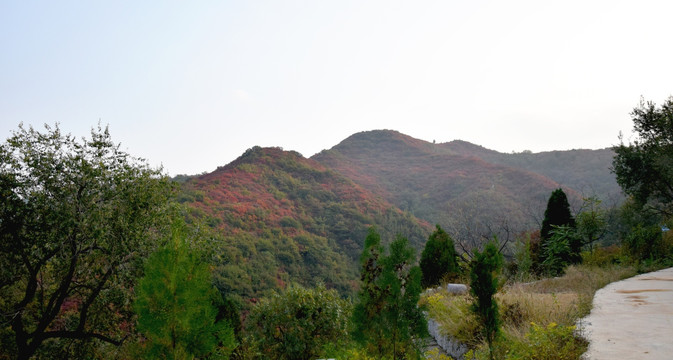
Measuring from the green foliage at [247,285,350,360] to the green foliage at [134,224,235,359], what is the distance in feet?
23.2

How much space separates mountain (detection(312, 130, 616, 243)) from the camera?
133ft

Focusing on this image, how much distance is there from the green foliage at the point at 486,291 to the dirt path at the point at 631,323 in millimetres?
827

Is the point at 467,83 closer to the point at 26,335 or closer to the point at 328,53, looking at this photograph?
the point at 328,53

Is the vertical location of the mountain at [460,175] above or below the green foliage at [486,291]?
above

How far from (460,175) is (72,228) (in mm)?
49086

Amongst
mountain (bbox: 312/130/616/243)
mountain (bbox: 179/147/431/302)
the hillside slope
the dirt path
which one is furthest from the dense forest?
mountain (bbox: 312/130/616/243)

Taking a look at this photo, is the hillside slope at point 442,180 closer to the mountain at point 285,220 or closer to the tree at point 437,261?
the mountain at point 285,220

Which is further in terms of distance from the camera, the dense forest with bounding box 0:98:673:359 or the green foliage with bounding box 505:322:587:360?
the dense forest with bounding box 0:98:673:359

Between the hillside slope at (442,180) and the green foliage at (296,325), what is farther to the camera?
the hillside slope at (442,180)

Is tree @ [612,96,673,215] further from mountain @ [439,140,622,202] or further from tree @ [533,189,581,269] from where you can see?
mountain @ [439,140,622,202]

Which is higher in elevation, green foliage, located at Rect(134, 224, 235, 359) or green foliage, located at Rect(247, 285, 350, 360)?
green foliage, located at Rect(134, 224, 235, 359)

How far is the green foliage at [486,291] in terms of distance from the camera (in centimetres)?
391

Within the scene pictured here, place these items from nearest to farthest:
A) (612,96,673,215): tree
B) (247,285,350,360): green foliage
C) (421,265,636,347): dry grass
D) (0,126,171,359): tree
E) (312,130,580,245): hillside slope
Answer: (421,265,636,347): dry grass, (0,126,171,359): tree, (247,285,350,360): green foliage, (612,96,673,215): tree, (312,130,580,245): hillside slope

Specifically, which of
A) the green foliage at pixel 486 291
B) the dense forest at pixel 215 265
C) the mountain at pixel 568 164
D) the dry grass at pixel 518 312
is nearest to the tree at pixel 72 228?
the dense forest at pixel 215 265
